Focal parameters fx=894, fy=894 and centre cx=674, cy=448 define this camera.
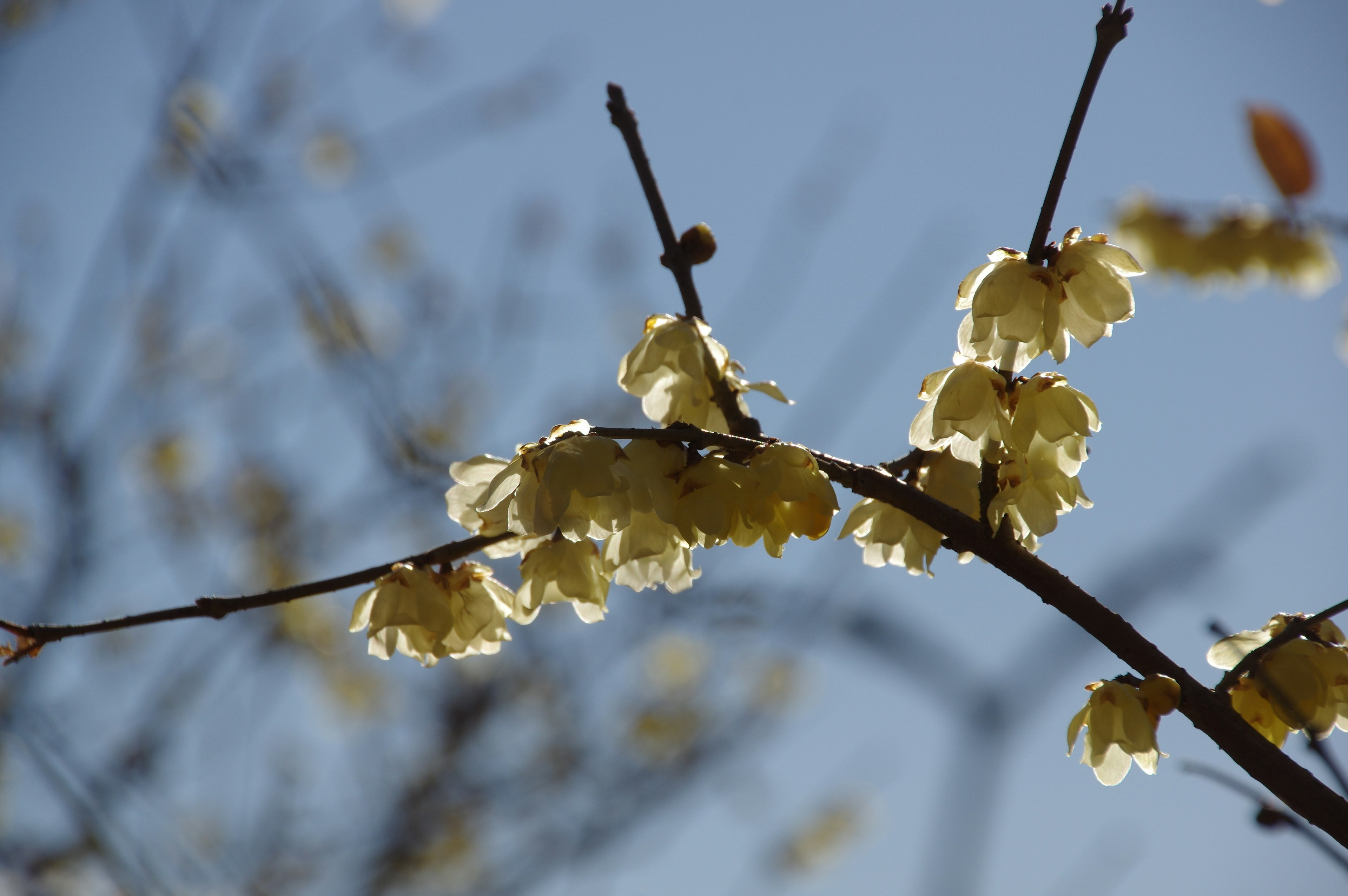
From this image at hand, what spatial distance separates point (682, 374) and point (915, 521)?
Answer: 39cm

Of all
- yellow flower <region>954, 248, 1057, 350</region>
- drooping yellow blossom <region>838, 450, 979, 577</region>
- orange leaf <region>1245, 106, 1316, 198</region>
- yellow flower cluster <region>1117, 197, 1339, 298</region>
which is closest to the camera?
yellow flower <region>954, 248, 1057, 350</region>

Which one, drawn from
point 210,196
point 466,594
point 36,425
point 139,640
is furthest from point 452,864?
point 466,594

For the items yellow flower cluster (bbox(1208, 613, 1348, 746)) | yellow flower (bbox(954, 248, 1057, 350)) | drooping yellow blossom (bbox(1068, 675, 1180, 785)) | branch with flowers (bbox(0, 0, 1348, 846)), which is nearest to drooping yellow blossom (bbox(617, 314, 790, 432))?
branch with flowers (bbox(0, 0, 1348, 846))

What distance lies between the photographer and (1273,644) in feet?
3.17

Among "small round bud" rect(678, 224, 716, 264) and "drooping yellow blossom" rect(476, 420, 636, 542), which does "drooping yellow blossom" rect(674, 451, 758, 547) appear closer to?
"drooping yellow blossom" rect(476, 420, 636, 542)

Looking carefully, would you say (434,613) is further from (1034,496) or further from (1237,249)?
(1237,249)

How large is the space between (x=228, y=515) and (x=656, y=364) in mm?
5418

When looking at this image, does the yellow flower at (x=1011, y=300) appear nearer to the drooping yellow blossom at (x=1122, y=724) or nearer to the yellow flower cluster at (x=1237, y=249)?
the drooping yellow blossom at (x=1122, y=724)

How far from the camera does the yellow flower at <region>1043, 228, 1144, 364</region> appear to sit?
1.04 meters

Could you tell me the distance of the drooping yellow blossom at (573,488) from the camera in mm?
1003

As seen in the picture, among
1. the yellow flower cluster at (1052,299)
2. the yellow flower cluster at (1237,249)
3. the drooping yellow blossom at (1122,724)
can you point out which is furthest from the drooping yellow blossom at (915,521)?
the yellow flower cluster at (1237,249)

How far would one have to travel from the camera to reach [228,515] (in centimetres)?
578

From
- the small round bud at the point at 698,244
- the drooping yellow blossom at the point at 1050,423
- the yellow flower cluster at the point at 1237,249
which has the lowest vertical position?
the drooping yellow blossom at the point at 1050,423

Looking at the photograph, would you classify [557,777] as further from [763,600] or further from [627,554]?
[627,554]
